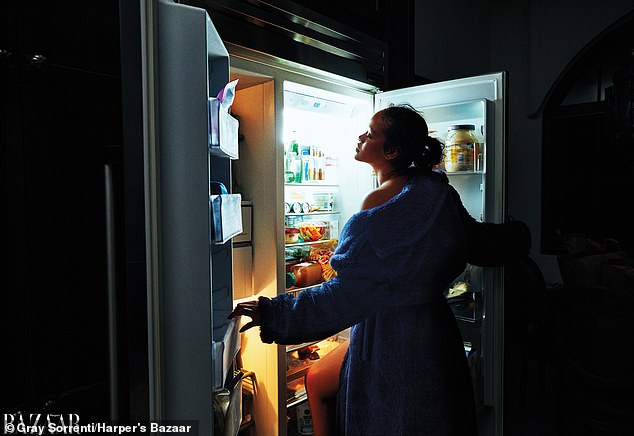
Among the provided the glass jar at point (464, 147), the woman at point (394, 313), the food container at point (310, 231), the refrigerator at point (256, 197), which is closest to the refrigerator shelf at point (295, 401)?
the refrigerator at point (256, 197)

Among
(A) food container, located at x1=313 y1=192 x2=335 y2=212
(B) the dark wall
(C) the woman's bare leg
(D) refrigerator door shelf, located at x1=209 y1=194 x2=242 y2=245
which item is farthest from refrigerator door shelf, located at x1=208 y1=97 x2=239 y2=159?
(B) the dark wall

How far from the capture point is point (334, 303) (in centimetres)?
142

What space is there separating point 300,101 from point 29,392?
63.9 inches

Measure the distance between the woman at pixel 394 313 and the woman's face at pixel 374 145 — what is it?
2.8 inches

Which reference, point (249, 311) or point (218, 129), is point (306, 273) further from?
point (218, 129)

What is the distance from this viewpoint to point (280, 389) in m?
2.01

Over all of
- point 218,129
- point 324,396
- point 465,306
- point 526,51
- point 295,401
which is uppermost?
point 526,51

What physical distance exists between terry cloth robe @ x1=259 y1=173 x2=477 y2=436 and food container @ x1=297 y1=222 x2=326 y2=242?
1000 mm

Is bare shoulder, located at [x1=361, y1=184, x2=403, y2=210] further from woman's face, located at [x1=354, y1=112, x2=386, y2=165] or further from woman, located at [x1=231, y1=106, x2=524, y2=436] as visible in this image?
woman's face, located at [x1=354, y1=112, x2=386, y2=165]

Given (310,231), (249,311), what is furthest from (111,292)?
(310,231)

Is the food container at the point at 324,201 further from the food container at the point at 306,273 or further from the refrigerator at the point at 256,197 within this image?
the food container at the point at 306,273

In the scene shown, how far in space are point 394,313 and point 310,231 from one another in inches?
43.6

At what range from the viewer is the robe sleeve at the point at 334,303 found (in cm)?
141


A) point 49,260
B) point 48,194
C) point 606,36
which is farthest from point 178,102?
point 606,36
